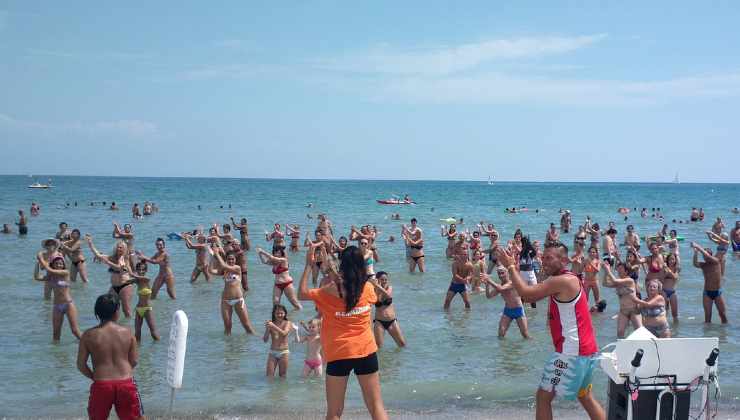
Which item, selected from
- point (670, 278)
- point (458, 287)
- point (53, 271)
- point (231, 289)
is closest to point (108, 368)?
point (53, 271)

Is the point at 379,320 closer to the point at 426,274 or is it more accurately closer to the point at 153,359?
the point at 153,359

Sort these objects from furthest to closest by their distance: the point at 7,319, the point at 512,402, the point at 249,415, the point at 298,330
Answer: the point at 7,319 → the point at 298,330 → the point at 512,402 → the point at 249,415

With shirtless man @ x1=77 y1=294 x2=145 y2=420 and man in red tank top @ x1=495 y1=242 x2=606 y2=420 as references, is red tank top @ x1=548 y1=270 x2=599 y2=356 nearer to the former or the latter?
man in red tank top @ x1=495 y1=242 x2=606 y2=420

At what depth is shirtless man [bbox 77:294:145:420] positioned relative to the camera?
5379 millimetres

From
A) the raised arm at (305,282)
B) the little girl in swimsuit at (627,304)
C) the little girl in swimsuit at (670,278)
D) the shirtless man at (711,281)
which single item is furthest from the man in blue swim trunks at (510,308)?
the raised arm at (305,282)

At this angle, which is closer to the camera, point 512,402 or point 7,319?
point 512,402

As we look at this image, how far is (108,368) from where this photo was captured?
17.8ft

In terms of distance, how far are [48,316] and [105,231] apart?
21.4 m

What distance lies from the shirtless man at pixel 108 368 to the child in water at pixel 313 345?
3445 millimetres

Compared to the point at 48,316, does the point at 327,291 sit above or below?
above

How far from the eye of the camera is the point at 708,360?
5.05 m

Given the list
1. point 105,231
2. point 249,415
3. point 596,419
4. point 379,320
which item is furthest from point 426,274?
point 105,231

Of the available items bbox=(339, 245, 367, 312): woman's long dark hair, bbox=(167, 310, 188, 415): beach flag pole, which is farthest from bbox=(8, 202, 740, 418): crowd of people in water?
bbox=(167, 310, 188, 415): beach flag pole

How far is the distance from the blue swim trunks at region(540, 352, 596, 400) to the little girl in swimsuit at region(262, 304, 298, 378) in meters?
4.33
